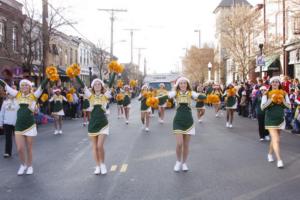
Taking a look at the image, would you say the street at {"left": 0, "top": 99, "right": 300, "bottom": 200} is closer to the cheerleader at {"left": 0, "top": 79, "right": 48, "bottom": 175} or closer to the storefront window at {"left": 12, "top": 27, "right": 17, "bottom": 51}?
the cheerleader at {"left": 0, "top": 79, "right": 48, "bottom": 175}

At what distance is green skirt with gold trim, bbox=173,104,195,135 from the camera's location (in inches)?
327

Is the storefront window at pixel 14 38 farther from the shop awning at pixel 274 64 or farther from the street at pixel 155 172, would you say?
the shop awning at pixel 274 64

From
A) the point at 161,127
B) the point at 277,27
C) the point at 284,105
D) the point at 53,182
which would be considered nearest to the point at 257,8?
the point at 277,27

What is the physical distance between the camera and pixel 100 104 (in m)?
8.40

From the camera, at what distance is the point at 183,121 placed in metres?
8.34

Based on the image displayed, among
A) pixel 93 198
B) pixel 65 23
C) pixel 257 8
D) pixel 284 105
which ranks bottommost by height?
pixel 93 198

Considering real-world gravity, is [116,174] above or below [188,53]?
below

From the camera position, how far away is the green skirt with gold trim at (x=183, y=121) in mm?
8312

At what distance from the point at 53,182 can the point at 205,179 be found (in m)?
2.79

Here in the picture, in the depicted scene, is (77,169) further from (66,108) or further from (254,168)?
(66,108)

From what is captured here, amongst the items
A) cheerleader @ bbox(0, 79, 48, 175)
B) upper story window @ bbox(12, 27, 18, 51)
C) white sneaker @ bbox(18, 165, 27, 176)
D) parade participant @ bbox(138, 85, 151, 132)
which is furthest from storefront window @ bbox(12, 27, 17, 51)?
white sneaker @ bbox(18, 165, 27, 176)

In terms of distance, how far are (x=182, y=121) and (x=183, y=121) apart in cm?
2

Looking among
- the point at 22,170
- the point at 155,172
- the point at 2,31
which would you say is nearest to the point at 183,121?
the point at 155,172

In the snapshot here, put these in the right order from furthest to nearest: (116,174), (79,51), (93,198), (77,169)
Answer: (79,51) → (77,169) → (116,174) → (93,198)
